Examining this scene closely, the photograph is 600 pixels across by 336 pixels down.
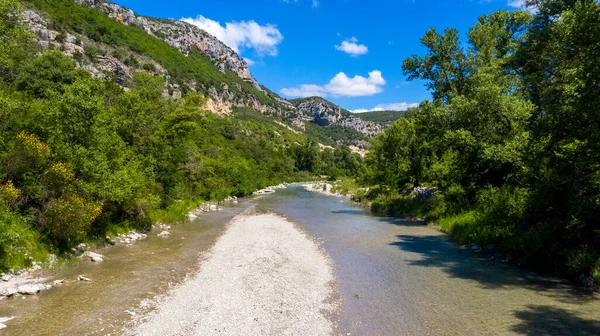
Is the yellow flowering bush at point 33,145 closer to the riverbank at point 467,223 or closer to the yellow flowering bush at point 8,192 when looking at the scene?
the yellow flowering bush at point 8,192

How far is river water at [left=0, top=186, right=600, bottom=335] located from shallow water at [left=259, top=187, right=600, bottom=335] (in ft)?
0.10

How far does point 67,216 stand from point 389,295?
14.2 metres

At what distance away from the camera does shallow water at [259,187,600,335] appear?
9688mm

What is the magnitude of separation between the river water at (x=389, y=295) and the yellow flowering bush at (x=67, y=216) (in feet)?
5.42

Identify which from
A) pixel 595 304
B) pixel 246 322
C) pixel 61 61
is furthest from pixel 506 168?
pixel 61 61

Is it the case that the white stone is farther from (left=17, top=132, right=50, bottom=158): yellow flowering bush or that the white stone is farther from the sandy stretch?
(left=17, top=132, right=50, bottom=158): yellow flowering bush

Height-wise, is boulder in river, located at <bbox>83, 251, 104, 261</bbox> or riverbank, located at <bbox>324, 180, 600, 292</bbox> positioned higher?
riverbank, located at <bbox>324, 180, 600, 292</bbox>

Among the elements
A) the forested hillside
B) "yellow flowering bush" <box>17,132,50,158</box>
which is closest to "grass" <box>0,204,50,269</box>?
the forested hillside

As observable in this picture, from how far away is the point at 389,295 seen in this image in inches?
489

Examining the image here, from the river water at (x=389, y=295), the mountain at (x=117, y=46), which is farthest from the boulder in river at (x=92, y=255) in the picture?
the mountain at (x=117, y=46)

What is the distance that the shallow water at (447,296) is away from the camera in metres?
9.69

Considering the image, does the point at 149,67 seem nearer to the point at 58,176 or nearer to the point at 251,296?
the point at 58,176

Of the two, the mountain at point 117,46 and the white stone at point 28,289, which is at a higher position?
the mountain at point 117,46

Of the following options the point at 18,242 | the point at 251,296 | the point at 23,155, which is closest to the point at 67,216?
the point at 18,242
